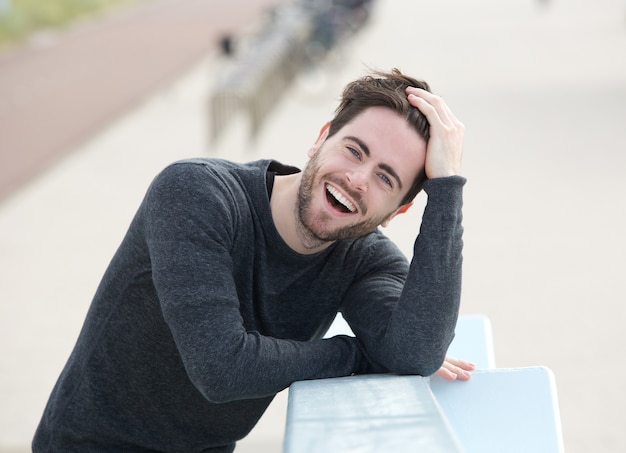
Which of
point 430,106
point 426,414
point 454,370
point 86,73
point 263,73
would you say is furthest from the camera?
point 86,73

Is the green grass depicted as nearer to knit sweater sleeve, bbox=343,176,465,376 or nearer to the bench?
the bench

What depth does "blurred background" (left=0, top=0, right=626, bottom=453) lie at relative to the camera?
18.8 feet

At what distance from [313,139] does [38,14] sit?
47.7ft

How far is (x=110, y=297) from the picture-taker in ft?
8.34

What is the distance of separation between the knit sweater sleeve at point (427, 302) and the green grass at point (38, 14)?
744 inches

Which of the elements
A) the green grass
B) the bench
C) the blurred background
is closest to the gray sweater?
the blurred background

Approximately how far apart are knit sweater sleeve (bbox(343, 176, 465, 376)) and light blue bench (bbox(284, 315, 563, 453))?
0.22 ft

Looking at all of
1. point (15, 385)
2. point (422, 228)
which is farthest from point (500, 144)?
point (422, 228)

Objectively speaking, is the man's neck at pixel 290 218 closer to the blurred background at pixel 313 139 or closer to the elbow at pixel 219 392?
the elbow at pixel 219 392

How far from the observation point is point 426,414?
→ 203cm

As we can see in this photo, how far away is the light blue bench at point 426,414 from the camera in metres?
1.91

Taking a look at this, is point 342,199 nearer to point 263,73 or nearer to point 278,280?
point 278,280

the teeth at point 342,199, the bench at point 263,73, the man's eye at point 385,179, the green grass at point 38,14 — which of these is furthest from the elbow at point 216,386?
the green grass at point 38,14

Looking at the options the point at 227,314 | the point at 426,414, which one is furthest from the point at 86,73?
the point at 426,414
